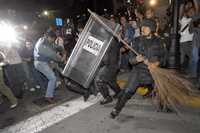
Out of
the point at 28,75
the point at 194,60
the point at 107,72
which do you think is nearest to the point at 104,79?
the point at 107,72

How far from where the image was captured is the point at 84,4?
32.4 m

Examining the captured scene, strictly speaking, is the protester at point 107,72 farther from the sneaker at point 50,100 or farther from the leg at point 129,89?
the sneaker at point 50,100

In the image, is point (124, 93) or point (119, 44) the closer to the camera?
point (124, 93)

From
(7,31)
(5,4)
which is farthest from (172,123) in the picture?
(5,4)

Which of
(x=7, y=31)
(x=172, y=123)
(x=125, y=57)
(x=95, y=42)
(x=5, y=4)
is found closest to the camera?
(x=172, y=123)

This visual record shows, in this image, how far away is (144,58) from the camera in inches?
196

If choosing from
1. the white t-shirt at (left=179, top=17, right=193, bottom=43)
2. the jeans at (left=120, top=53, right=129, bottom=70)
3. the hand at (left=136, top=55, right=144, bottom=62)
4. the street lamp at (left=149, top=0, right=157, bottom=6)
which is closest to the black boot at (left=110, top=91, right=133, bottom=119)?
the hand at (left=136, top=55, right=144, bottom=62)

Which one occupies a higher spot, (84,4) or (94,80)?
(84,4)

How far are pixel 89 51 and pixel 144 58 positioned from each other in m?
1.76

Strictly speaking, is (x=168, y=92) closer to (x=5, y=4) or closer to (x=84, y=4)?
(x=84, y=4)

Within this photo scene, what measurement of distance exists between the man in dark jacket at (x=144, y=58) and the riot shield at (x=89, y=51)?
3.20 feet

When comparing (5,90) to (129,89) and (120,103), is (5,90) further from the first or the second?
(129,89)

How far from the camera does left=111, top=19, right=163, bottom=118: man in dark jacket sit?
197 inches

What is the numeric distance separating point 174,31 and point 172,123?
8.87 feet
